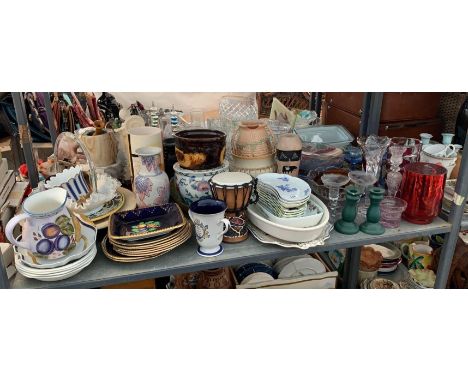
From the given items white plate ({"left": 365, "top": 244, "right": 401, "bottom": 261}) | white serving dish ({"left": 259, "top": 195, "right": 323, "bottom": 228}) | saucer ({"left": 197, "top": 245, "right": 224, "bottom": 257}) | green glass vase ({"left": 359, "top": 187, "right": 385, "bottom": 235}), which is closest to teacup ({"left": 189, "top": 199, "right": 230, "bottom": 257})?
saucer ({"left": 197, "top": 245, "right": 224, "bottom": 257})

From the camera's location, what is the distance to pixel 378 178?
4.32 ft

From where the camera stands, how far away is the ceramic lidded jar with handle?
3.87ft

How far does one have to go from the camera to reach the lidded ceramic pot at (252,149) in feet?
3.86

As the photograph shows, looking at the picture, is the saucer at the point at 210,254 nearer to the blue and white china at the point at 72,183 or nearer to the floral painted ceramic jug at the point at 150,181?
the floral painted ceramic jug at the point at 150,181

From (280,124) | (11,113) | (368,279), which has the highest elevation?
(280,124)

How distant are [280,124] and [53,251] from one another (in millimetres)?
830

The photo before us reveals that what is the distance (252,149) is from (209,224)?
11.8 inches

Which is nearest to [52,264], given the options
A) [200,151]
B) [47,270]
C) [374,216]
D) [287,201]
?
[47,270]

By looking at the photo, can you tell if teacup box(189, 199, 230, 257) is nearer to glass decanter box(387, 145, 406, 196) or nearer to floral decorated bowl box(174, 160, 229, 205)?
floral decorated bowl box(174, 160, 229, 205)

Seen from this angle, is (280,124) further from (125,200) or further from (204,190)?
(125,200)

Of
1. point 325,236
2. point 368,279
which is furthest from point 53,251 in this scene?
point 368,279

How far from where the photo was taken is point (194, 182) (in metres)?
1.11

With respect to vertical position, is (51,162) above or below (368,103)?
below

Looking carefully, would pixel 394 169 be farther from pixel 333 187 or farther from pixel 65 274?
pixel 65 274
